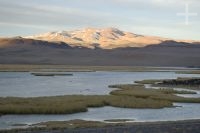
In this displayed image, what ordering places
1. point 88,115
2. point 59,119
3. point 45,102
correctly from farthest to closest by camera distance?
point 45,102
point 88,115
point 59,119

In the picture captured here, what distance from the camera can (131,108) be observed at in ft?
145

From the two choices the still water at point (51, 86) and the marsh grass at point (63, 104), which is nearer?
the marsh grass at point (63, 104)

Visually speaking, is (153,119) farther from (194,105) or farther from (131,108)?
(194,105)

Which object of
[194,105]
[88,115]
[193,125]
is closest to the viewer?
[193,125]

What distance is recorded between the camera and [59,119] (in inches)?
1371

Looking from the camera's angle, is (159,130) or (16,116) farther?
(16,116)

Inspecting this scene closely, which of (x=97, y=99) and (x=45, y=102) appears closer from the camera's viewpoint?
(x=45, y=102)

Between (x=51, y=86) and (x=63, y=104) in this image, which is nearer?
(x=63, y=104)

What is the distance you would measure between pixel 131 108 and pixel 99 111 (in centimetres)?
411

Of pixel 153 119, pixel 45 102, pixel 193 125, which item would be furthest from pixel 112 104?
pixel 193 125

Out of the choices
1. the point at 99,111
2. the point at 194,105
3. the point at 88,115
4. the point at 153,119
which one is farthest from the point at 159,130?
the point at 194,105

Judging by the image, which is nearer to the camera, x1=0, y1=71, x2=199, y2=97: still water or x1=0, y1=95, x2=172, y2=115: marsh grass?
x1=0, y1=95, x2=172, y2=115: marsh grass

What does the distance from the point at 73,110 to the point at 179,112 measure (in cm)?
903

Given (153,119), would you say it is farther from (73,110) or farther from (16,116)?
(16,116)
